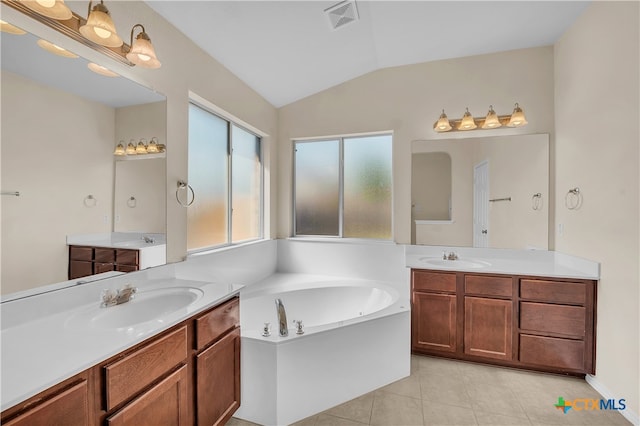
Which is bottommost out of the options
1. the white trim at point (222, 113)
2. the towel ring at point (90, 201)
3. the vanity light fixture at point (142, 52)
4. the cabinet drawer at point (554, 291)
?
the cabinet drawer at point (554, 291)

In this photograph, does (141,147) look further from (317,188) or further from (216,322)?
(317,188)

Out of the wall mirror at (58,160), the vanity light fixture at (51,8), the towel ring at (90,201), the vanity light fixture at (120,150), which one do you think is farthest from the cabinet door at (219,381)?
the vanity light fixture at (51,8)

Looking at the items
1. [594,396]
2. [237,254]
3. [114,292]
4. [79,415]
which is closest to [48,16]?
[114,292]

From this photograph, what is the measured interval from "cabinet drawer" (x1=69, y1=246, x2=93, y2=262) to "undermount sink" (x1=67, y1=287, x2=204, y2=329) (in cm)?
24

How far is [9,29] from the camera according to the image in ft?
3.87

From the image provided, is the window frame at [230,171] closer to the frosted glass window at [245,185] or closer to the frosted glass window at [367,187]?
the frosted glass window at [245,185]

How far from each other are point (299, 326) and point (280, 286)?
1.09m

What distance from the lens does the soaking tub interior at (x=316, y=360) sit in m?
1.72

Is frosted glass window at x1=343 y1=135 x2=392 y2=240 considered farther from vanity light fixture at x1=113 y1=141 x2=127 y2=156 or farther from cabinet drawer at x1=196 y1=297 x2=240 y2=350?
vanity light fixture at x1=113 y1=141 x2=127 y2=156

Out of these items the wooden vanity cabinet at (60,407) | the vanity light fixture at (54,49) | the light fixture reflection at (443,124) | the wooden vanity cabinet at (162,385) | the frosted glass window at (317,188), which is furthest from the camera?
the frosted glass window at (317,188)

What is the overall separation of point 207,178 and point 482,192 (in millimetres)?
2628

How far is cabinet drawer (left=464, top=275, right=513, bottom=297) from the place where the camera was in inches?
93.0

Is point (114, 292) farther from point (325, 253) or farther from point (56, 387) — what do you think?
point (325, 253)

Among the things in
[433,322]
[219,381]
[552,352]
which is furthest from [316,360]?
[552,352]
